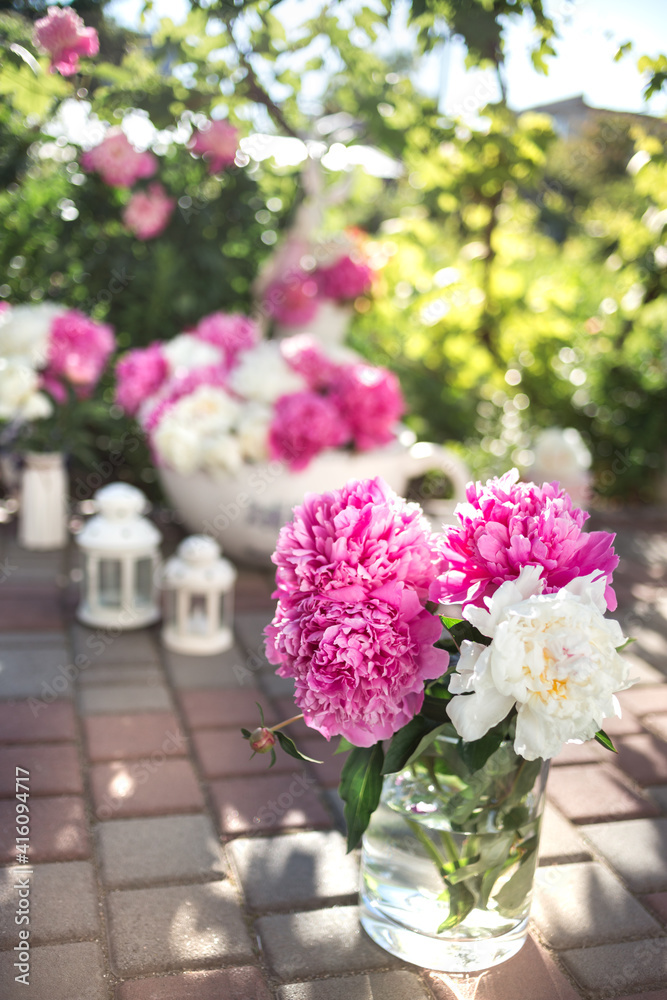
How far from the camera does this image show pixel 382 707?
958mm

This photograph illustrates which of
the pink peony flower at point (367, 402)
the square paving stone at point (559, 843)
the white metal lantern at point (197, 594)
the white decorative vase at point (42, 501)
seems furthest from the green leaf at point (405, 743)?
the white decorative vase at point (42, 501)

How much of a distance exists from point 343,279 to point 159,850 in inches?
90.8

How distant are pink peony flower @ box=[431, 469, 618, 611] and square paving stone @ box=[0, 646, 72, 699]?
119cm

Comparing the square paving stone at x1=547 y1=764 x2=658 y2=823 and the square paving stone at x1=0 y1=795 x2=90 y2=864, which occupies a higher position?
the square paving stone at x1=547 y1=764 x2=658 y2=823

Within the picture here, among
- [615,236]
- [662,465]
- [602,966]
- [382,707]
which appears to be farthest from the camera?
[662,465]

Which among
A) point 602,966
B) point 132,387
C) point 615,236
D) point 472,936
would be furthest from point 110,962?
point 615,236

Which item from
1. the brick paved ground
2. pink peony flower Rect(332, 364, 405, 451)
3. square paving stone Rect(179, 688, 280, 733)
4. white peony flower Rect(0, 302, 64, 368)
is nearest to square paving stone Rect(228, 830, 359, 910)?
the brick paved ground

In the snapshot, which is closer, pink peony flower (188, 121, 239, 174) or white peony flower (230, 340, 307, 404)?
white peony flower (230, 340, 307, 404)

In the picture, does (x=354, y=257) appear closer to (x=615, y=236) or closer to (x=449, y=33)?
(x=615, y=236)

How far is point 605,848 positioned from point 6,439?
216cm

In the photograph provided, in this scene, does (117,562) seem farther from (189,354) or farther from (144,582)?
(189,354)

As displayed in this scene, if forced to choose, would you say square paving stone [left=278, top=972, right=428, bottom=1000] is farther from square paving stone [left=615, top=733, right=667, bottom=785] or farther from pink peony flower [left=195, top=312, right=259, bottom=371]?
pink peony flower [left=195, top=312, right=259, bottom=371]

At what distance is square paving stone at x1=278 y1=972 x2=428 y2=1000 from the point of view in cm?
111

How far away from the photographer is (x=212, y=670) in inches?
82.4
